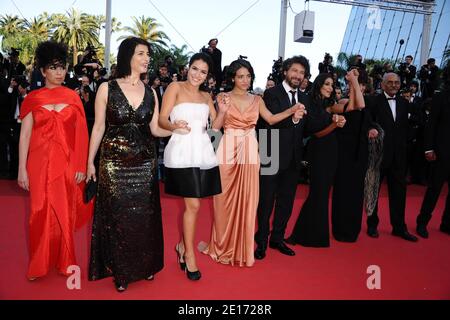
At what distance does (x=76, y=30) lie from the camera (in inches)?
1510

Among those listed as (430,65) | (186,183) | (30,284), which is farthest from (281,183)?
(430,65)

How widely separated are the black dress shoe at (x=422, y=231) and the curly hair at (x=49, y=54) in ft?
13.2

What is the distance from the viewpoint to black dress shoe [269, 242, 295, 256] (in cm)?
374

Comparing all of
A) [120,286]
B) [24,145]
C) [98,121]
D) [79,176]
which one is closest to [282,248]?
[120,286]

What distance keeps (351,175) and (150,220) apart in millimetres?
2320

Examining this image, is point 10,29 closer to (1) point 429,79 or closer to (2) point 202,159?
(1) point 429,79

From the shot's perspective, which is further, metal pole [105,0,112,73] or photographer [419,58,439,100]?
metal pole [105,0,112,73]

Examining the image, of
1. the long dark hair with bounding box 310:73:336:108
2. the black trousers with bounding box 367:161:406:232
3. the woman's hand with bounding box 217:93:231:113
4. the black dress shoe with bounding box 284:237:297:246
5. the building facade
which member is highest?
the building facade

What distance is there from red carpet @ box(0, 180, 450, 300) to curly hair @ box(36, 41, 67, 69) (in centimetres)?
158

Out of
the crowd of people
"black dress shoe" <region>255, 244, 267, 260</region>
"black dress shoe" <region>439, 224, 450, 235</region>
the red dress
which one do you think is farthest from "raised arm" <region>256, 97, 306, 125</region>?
"black dress shoe" <region>439, 224, 450, 235</region>

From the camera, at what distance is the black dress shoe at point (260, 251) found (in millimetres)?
3618

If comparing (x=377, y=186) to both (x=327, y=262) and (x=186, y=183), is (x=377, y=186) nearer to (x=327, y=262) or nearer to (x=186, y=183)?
(x=327, y=262)

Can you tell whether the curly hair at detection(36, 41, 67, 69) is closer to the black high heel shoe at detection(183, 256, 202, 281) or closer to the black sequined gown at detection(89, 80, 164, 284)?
the black sequined gown at detection(89, 80, 164, 284)

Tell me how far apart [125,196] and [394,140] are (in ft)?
9.90
